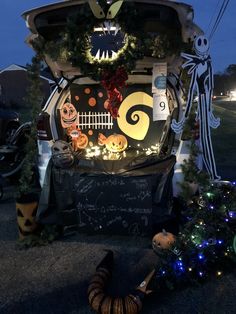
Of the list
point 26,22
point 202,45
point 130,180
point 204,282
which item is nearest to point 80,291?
point 204,282

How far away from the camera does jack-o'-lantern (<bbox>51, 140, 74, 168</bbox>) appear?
17.7 feet

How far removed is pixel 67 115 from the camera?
Result: 20.7ft

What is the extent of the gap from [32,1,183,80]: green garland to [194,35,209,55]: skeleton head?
0.92 feet

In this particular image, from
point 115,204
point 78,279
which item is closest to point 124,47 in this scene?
point 115,204

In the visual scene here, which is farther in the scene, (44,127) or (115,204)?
(44,127)

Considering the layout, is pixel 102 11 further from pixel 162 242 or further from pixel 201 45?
pixel 162 242

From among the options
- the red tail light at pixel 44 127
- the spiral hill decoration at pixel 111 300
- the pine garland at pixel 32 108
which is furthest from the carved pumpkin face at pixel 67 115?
the spiral hill decoration at pixel 111 300

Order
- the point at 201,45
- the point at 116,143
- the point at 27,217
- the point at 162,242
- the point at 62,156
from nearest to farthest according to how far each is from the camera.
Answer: the point at 162,242 < the point at 201,45 < the point at 27,217 < the point at 62,156 < the point at 116,143

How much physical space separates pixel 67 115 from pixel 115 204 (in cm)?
188

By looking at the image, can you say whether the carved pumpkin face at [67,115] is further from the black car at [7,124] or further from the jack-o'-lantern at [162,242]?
the black car at [7,124]

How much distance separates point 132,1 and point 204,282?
318 centimetres

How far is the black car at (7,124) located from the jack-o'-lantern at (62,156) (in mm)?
4618

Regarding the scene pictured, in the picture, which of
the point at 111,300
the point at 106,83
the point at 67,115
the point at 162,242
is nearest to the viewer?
the point at 111,300

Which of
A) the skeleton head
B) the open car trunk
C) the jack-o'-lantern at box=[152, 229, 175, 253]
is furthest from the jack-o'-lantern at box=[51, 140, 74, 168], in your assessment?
the skeleton head
